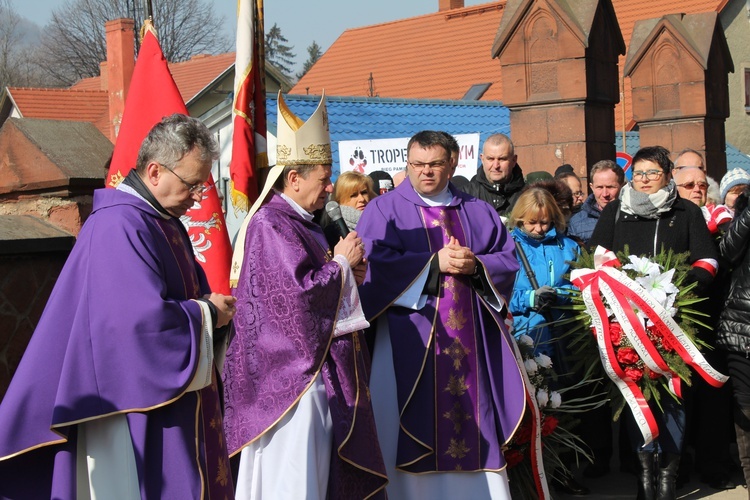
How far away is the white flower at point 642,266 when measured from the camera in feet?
21.2

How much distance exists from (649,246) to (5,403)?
431cm

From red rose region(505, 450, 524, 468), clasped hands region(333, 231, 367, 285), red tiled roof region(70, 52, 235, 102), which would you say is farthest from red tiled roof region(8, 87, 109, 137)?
clasped hands region(333, 231, 367, 285)

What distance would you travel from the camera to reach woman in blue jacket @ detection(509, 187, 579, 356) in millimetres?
6688

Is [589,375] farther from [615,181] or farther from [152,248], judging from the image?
[152,248]

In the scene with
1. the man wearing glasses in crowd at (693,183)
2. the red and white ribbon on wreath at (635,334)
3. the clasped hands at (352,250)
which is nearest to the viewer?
the clasped hands at (352,250)

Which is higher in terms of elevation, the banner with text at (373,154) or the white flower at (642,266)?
the banner with text at (373,154)

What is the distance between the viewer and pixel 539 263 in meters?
6.82

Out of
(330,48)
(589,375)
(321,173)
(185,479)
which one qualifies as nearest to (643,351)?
(589,375)

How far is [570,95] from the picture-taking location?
32.3 feet

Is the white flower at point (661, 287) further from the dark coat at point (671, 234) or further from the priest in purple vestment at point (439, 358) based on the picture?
the priest in purple vestment at point (439, 358)

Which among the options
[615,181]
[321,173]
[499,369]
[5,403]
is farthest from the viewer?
[615,181]

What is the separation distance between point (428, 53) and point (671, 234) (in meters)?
25.2

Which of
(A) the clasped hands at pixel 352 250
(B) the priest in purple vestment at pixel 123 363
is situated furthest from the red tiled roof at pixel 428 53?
(B) the priest in purple vestment at pixel 123 363

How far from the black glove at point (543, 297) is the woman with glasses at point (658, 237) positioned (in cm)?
54
